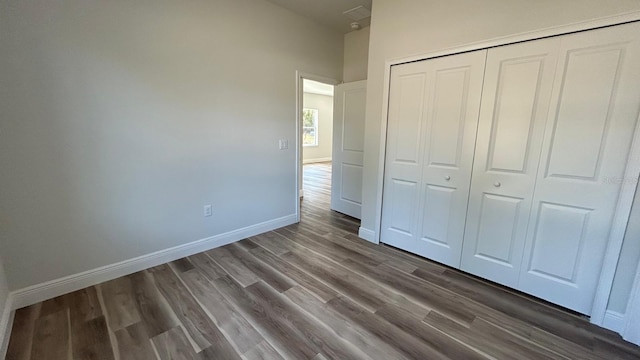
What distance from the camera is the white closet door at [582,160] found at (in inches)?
64.7

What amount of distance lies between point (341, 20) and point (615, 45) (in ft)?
8.86

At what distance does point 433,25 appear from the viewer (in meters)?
2.37

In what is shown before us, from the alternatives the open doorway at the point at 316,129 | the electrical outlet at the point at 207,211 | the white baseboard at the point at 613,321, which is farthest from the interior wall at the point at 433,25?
the open doorway at the point at 316,129

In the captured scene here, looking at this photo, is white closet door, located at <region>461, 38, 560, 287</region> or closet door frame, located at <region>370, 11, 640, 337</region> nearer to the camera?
closet door frame, located at <region>370, 11, 640, 337</region>

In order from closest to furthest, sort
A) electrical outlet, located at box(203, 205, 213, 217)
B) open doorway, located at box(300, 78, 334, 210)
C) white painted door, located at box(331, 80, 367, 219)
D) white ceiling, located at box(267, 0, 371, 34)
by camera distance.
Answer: electrical outlet, located at box(203, 205, 213, 217), white ceiling, located at box(267, 0, 371, 34), white painted door, located at box(331, 80, 367, 219), open doorway, located at box(300, 78, 334, 210)

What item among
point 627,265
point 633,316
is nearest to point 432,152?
point 627,265

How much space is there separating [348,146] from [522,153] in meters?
2.24

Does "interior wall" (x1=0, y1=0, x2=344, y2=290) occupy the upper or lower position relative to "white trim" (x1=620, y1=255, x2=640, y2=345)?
upper

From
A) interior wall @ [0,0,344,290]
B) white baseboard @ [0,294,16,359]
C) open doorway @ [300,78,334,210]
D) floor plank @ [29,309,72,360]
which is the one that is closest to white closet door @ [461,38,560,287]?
interior wall @ [0,0,344,290]

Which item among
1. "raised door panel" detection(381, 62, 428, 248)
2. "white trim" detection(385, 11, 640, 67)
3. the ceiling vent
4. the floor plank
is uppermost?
the ceiling vent

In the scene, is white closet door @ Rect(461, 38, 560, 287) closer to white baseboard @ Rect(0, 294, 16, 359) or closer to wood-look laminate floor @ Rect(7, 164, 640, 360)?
wood-look laminate floor @ Rect(7, 164, 640, 360)

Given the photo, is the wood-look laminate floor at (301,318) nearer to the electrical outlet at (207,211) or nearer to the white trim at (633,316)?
the white trim at (633,316)

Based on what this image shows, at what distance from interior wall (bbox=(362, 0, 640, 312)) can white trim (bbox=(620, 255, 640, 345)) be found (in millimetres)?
99

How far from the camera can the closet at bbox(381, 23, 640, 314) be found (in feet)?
5.60
